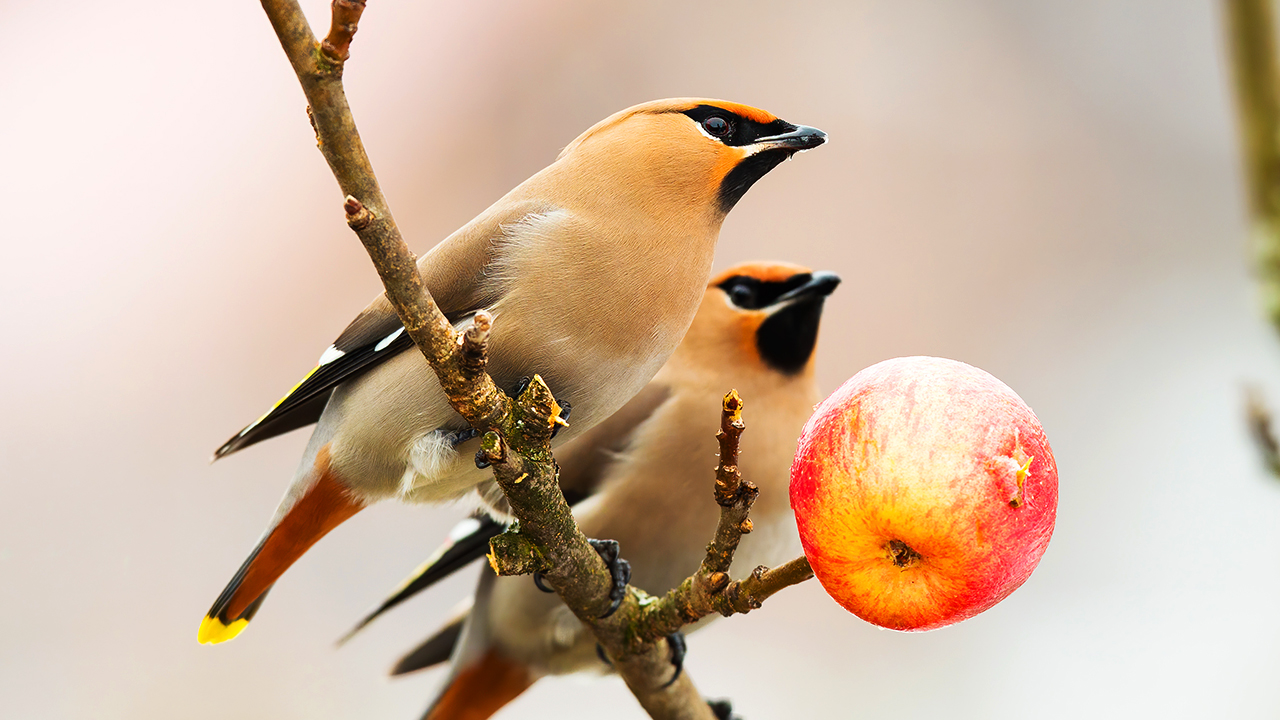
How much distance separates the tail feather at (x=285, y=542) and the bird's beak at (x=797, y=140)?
94cm

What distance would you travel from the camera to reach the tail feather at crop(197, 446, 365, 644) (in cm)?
204

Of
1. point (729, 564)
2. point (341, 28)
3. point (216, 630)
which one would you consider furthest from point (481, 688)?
point (341, 28)

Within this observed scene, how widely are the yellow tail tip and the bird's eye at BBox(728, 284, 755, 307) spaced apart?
4.85ft

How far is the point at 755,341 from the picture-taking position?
9.86 feet

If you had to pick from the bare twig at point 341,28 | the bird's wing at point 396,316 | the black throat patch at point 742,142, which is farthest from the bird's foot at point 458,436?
the bare twig at point 341,28

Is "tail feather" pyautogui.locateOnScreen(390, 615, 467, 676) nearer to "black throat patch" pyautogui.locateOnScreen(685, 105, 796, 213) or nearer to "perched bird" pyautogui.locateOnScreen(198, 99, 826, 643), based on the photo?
"perched bird" pyautogui.locateOnScreen(198, 99, 826, 643)

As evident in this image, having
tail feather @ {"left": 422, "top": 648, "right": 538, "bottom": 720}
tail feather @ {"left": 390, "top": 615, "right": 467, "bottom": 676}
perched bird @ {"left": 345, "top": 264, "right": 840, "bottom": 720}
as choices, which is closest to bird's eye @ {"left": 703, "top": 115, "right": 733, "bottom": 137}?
perched bird @ {"left": 345, "top": 264, "right": 840, "bottom": 720}

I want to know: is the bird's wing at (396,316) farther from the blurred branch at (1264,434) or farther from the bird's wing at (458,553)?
the blurred branch at (1264,434)

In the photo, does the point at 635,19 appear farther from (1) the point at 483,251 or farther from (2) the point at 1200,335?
(1) the point at 483,251

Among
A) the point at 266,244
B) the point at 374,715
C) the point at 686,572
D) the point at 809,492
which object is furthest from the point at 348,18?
the point at 374,715

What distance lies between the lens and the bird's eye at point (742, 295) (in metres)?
2.99

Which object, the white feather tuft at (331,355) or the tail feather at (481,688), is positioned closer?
the white feather tuft at (331,355)

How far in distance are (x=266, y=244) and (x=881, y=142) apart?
2.79m

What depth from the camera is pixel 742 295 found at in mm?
3000
